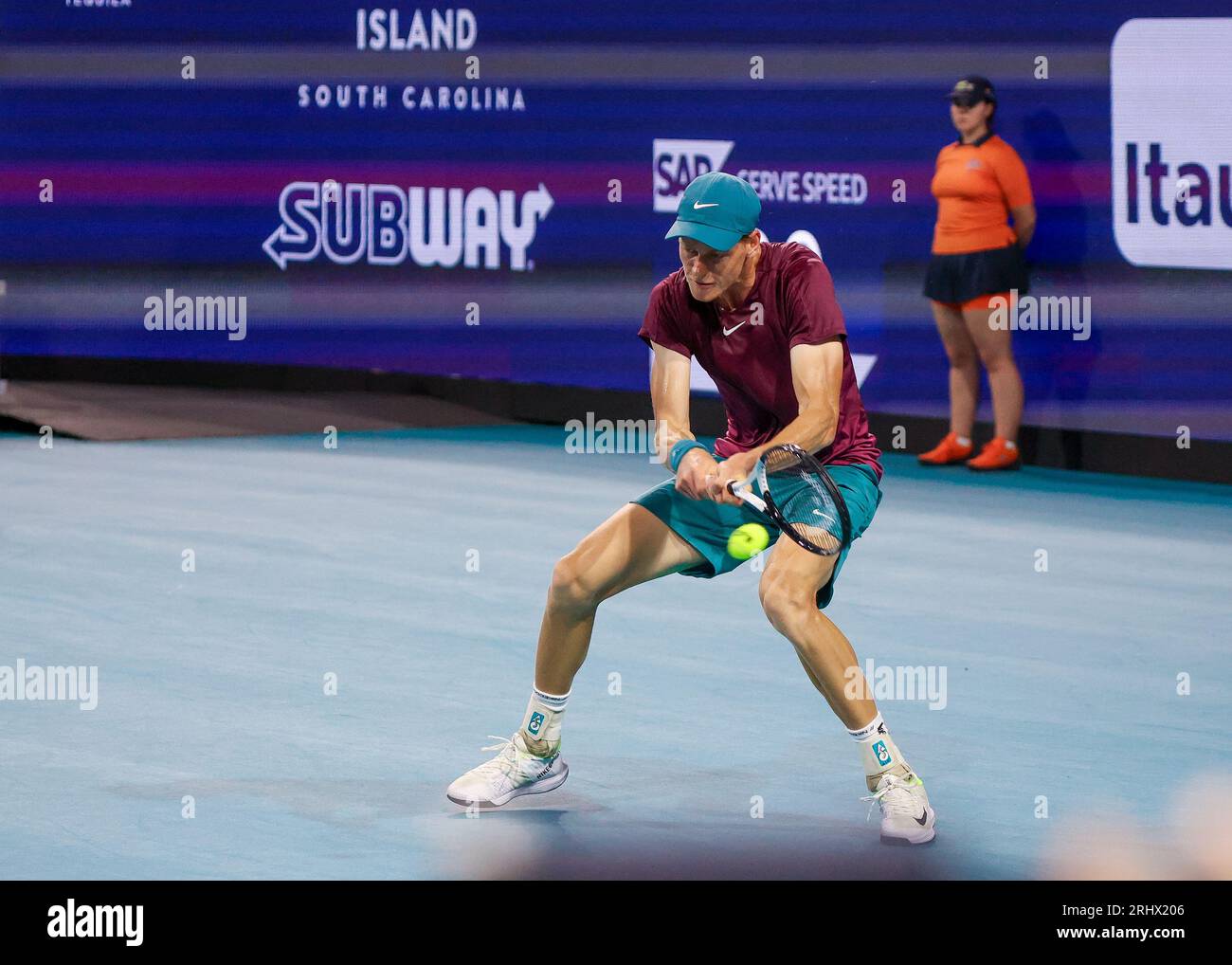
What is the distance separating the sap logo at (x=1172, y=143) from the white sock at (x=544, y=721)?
6.50m

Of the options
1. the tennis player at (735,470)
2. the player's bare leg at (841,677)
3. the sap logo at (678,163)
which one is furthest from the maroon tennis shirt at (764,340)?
the sap logo at (678,163)

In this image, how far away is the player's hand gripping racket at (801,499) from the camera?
15.9ft

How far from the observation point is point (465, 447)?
40.7ft

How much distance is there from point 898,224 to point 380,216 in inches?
149

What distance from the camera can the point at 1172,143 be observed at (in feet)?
35.1

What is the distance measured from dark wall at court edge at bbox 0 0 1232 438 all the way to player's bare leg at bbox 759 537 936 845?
6348mm

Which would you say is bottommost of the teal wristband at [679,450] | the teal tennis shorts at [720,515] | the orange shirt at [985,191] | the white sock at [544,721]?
the white sock at [544,721]

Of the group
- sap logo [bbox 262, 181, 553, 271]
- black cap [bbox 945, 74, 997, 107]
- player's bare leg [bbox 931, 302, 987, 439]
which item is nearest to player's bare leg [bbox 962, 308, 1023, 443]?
player's bare leg [bbox 931, 302, 987, 439]

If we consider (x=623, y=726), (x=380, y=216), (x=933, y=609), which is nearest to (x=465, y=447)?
(x=380, y=216)

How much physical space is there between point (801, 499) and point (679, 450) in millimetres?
339

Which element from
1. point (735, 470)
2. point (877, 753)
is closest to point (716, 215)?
point (735, 470)

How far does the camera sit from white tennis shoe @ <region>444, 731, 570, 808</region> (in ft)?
17.3

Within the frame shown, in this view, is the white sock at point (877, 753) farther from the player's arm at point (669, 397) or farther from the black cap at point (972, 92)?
the black cap at point (972, 92)
